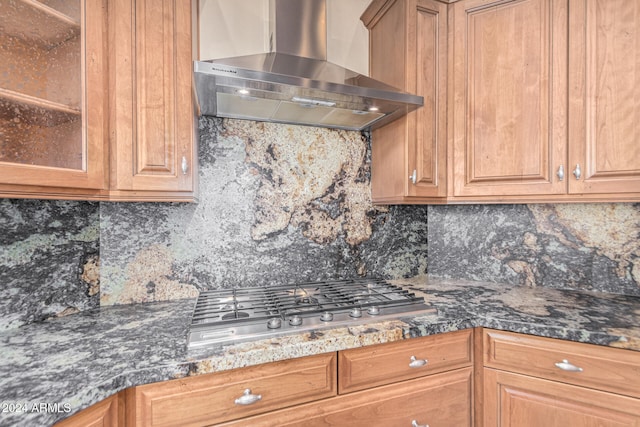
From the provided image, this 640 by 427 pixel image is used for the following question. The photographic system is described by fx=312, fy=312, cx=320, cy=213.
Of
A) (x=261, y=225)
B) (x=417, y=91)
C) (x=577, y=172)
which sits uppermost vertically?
(x=417, y=91)

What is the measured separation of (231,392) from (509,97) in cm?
169

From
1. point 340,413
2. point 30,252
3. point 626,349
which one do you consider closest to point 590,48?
point 626,349

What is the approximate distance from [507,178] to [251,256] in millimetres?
1319

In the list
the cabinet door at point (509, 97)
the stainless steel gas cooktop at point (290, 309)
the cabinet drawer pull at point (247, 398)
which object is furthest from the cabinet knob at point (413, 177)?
the cabinet drawer pull at point (247, 398)

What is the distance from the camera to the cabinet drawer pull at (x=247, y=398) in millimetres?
905

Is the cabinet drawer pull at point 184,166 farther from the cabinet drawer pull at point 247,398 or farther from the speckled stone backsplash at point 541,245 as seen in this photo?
the speckled stone backsplash at point 541,245

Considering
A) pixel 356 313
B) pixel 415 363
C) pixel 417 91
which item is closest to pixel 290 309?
pixel 356 313

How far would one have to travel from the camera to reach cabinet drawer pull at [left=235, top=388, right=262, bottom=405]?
35.6 inches

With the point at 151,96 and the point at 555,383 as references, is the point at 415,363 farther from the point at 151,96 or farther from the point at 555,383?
the point at 151,96

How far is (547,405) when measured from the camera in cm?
111

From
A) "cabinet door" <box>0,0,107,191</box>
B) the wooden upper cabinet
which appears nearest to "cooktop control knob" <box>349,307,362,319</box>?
the wooden upper cabinet

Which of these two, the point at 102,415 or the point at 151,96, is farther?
the point at 151,96

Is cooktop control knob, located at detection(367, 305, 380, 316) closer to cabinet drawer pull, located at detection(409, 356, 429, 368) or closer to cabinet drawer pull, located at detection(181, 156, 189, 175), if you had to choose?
cabinet drawer pull, located at detection(409, 356, 429, 368)

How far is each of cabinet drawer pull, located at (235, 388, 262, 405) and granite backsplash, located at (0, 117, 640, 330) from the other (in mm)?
720
